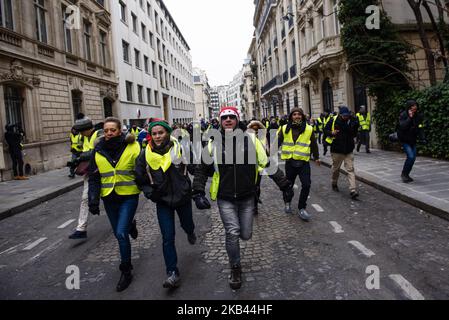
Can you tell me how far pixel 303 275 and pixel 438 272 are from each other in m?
1.34

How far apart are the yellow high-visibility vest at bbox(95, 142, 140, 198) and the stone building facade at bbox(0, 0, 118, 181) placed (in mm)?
9610

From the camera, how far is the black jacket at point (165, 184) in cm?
348

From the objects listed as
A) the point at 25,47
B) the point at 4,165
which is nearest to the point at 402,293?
the point at 4,165

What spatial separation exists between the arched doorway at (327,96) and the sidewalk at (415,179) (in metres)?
8.47

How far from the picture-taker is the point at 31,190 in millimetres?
9602

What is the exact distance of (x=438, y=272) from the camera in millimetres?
3463

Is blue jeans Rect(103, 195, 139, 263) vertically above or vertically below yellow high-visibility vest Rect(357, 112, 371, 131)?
below

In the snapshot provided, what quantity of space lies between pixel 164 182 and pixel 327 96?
18.4 m

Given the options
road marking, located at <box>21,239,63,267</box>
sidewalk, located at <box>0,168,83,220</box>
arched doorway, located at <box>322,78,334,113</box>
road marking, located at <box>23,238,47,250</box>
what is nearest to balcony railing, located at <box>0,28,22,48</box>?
sidewalk, located at <box>0,168,83,220</box>

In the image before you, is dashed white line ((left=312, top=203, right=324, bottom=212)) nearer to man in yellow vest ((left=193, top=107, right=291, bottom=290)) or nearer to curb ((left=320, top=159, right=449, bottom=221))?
curb ((left=320, top=159, right=449, bottom=221))

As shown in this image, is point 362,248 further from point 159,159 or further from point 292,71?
point 292,71

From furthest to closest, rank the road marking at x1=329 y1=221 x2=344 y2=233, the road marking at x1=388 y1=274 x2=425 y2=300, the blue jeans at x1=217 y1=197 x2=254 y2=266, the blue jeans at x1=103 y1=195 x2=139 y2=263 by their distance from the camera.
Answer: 1. the road marking at x1=329 y1=221 x2=344 y2=233
2. the blue jeans at x1=103 y1=195 x2=139 y2=263
3. the blue jeans at x1=217 y1=197 x2=254 y2=266
4. the road marking at x1=388 y1=274 x2=425 y2=300

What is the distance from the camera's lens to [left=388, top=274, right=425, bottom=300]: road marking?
3.00 meters
